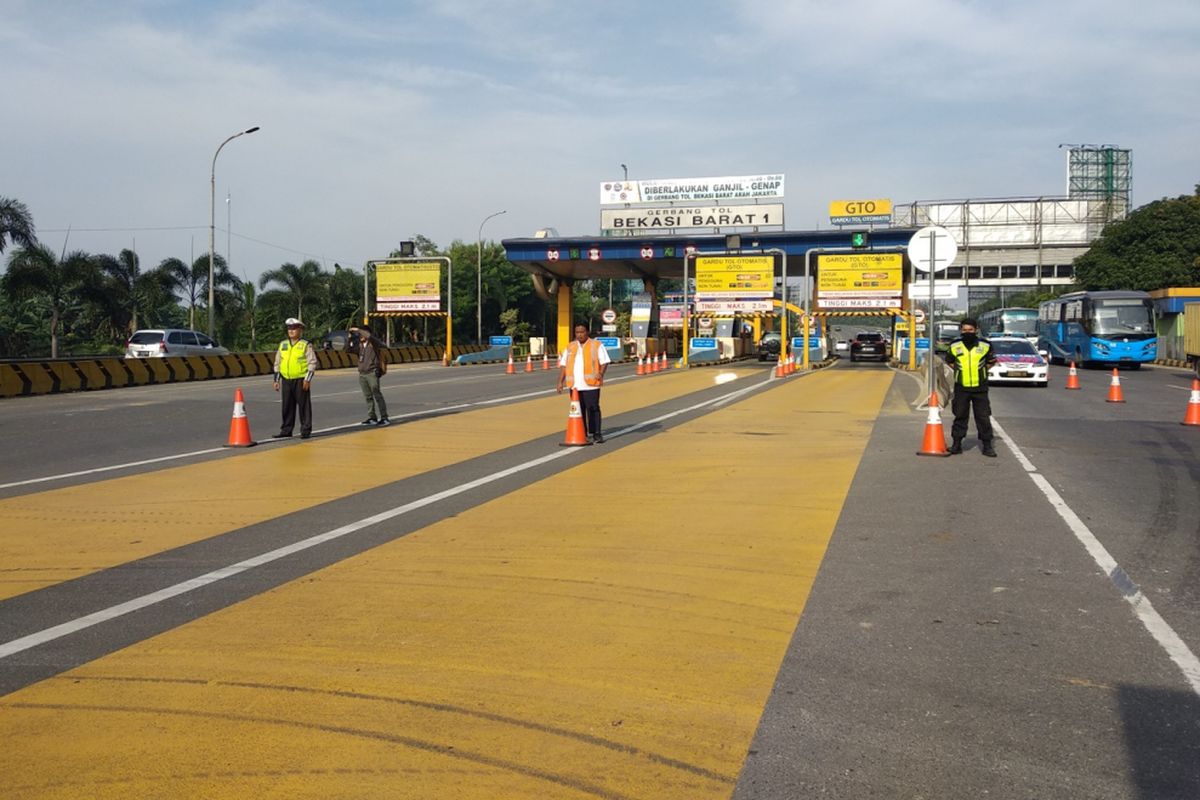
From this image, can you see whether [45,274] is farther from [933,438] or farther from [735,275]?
[933,438]

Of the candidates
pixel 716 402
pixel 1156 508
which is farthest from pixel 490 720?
pixel 716 402

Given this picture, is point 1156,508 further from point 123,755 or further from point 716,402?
point 716,402

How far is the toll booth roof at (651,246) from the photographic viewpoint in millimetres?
57500

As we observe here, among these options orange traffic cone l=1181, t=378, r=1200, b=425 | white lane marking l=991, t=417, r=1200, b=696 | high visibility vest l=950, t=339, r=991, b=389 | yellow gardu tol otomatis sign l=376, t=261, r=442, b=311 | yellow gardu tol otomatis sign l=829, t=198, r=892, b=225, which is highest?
yellow gardu tol otomatis sign l=829, t=198, r=892, b=225

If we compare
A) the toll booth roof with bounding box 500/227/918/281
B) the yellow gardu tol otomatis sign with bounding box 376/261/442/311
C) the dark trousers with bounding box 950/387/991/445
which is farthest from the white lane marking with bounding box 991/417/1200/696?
the toll booth roof with bounding box 500/227/918/281

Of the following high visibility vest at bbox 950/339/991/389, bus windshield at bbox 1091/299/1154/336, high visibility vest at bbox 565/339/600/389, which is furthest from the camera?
bus windshield at bbox 1091/299/1154/336

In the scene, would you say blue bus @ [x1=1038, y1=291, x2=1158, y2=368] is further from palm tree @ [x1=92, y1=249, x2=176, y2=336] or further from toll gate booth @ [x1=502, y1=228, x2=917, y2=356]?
palm tree @ [x1=92, y1=249, x2=176, y2=336]

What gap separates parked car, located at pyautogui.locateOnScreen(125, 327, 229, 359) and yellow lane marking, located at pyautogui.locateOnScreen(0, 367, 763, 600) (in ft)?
72.1

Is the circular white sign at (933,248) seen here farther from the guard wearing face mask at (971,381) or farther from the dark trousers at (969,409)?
the dark trousers at (969,409)

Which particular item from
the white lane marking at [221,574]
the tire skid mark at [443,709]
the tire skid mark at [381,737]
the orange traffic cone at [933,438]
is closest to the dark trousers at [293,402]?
the white lane marking at [221,574]

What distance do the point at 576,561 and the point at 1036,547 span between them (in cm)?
328

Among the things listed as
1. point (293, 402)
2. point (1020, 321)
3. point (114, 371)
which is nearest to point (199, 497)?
point (293, 402)

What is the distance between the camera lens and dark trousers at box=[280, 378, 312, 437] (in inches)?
603

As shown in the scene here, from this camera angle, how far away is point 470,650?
5.28 metres
